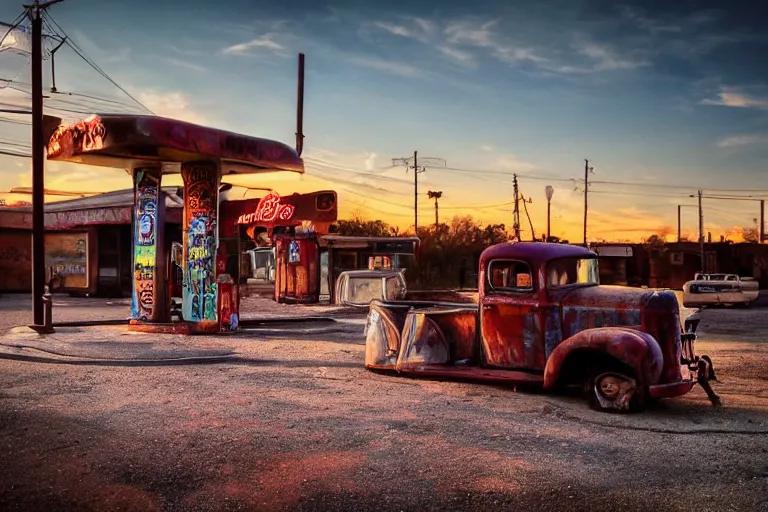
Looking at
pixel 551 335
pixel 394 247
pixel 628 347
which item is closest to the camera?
pixel 628 347

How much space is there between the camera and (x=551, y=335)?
28.2 feet

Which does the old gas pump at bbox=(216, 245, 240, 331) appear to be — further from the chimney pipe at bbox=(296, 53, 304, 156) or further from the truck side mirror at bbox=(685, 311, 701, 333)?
the chimney pipe at bbox=(296, 53, 304, 156)

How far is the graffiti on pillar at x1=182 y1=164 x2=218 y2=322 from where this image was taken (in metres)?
16.4

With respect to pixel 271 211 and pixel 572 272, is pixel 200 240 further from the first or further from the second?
pixel 271 211

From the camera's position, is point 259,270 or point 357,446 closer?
point 357,446

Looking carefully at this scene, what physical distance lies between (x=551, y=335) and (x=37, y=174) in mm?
12175

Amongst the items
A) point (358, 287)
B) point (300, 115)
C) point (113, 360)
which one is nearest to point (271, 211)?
point (358, 287)

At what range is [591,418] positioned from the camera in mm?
7633

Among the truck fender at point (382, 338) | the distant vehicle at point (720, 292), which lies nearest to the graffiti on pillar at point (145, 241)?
the truck fender at point (382, 338)

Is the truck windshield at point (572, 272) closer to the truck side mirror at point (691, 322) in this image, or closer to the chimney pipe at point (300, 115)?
the truck side mirror at point (691, 322)

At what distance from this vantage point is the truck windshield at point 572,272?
8.91 metres

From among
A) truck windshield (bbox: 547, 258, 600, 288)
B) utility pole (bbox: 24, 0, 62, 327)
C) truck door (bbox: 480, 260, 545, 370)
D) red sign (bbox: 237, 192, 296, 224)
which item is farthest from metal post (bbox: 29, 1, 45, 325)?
red sign (bbox: 237, 192, 296, 224)

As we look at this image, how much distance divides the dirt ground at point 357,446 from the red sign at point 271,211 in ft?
55.4

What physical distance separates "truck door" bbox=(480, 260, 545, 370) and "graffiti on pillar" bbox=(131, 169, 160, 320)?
9850 mm
